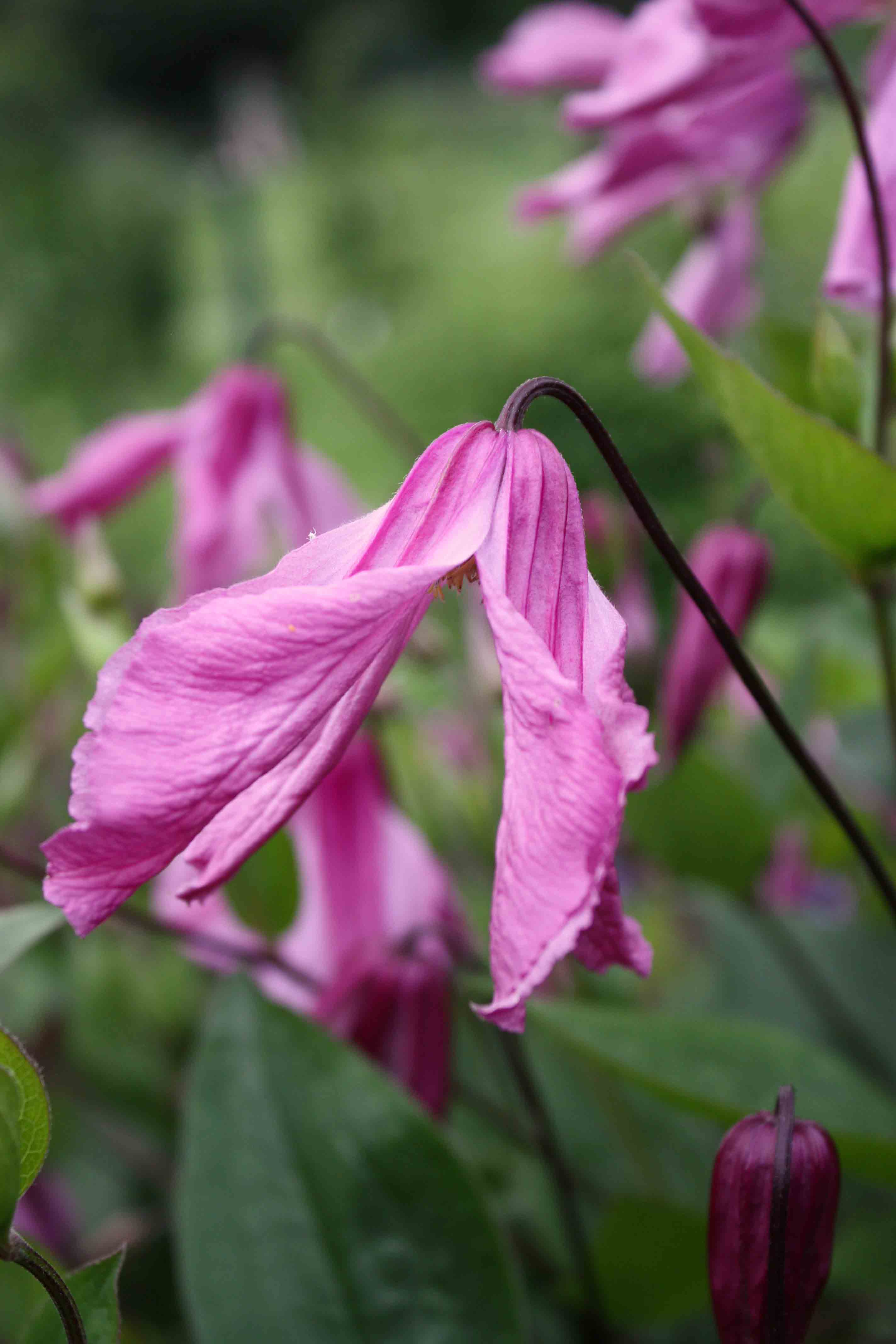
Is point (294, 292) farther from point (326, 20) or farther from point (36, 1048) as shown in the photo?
point (36, 1048)

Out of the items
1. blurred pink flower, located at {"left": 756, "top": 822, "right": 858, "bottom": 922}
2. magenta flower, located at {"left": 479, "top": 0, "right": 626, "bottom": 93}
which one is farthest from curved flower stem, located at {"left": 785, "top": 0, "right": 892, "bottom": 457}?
blurred pink flower, located at {"left": 756, "top": 822, "right": 858, "bottom": 922}

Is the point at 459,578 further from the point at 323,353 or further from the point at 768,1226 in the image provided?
the point at 323,353

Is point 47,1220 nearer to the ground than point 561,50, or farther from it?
nearer to the ground

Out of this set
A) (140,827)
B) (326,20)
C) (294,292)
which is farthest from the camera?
(326,20)

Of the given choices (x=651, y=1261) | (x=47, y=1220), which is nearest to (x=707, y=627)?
(x=651, y=1261)

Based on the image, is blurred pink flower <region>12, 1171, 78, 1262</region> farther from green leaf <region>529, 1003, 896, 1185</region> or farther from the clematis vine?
the clematis vine

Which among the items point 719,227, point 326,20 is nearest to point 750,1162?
point 719,227

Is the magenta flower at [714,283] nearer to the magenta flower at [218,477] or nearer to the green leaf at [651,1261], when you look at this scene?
the magenta flower at [218,477]
